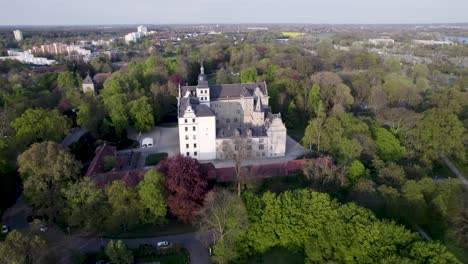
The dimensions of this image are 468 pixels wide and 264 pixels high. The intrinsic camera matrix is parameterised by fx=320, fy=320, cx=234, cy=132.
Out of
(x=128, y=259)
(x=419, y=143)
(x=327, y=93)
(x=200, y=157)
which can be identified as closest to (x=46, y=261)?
(x=128, y=259)

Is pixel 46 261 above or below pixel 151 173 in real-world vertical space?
below

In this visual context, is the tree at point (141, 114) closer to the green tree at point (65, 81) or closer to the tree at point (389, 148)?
the green tree at point (65, 81)

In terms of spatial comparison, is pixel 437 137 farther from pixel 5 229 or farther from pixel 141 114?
pixel 5 229

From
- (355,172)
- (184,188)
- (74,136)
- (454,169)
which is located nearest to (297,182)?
(355,172)

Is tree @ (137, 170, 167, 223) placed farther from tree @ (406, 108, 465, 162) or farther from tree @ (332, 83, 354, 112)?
tree @ (332, 83, 354, 112)

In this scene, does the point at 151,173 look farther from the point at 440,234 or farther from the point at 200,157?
the point at 440,234

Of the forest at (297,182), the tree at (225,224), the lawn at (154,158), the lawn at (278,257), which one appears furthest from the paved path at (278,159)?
the lawn at (278,257)

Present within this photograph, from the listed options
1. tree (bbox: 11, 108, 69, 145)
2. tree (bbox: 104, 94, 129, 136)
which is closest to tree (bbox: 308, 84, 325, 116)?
tree (bbox: 104, 94, 129, 136)
